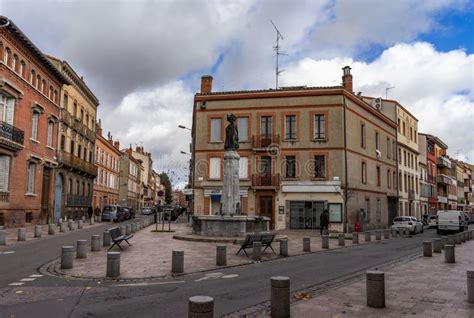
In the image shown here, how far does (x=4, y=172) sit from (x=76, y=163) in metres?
14.2

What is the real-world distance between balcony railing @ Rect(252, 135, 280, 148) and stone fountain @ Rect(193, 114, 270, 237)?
11.1m

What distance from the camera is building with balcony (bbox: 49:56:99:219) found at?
37.2 meters

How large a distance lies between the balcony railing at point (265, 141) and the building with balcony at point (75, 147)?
52.6ft

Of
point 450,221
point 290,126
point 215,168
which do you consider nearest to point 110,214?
point 215,168

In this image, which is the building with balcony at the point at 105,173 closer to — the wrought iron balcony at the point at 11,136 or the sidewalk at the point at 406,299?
the wrought iron balcony at the point at 11,136

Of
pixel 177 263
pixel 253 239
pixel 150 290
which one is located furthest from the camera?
pixel 253 239

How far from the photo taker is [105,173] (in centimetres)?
5841

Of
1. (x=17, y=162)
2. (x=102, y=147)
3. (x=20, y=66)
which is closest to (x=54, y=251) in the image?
(x=17, y=162)

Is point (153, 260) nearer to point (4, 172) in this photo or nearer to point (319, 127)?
point (4, 172)

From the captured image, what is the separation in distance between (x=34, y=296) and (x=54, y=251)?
27.3 feet

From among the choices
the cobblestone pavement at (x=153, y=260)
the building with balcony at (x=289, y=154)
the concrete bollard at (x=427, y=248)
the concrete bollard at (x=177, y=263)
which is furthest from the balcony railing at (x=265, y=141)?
the concrete bollard at (x=177, y=263)

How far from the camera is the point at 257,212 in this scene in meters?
33.7

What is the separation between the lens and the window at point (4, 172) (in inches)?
1035

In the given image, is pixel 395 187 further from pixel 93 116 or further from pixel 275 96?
pixel 93 116
